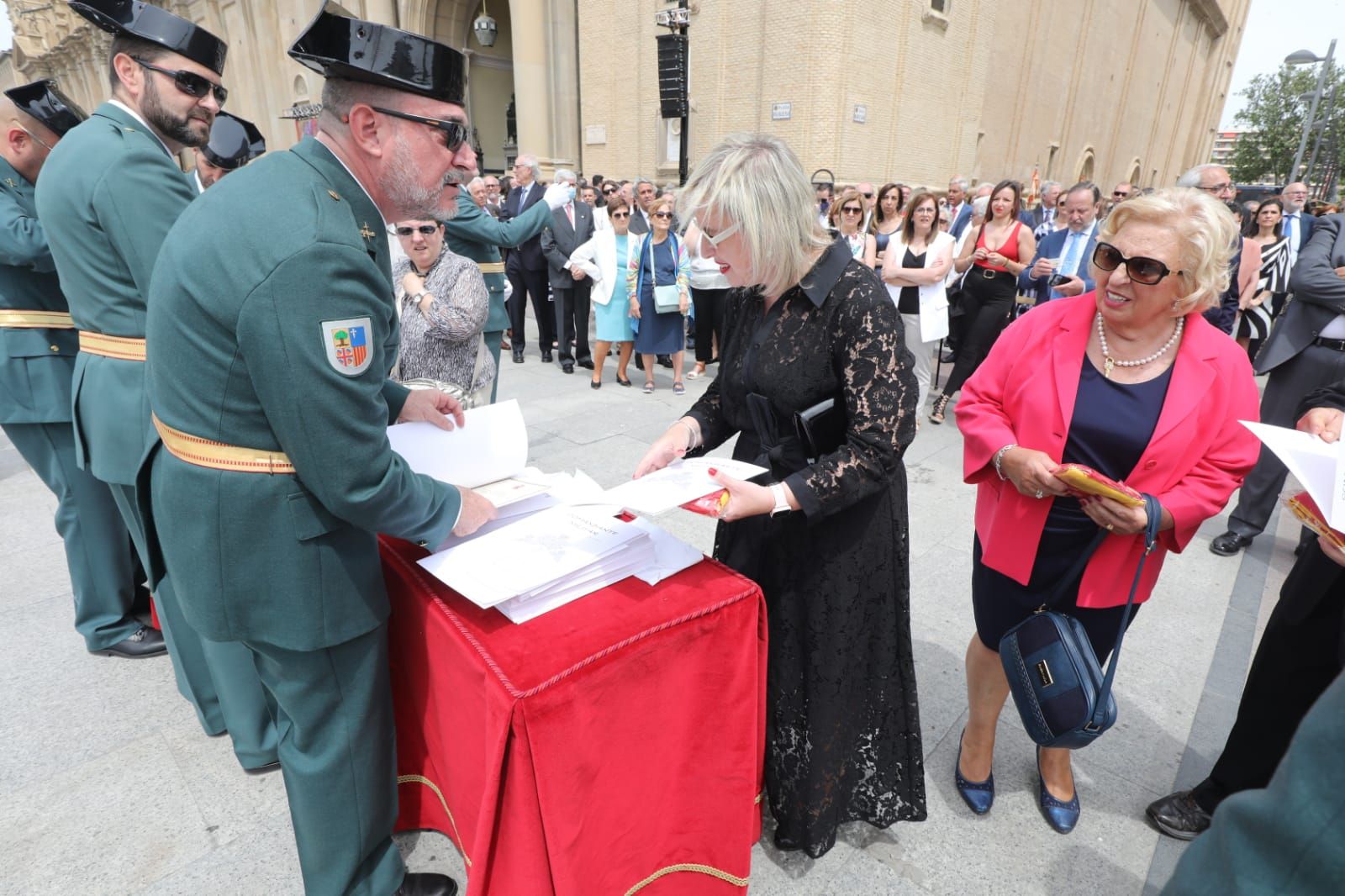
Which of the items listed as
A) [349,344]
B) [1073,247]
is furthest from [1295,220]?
[349,344]

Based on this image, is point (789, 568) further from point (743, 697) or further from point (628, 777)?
point (628, 777)

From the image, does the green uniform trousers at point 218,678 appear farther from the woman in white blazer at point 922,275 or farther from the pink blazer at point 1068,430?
A: the woman in white blazer at point 922,275

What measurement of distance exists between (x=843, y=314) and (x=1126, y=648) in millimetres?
2515

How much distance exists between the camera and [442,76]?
4.47 feet

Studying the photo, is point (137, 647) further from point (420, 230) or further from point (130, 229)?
point (420, 230)

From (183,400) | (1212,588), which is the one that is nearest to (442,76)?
(183,400)

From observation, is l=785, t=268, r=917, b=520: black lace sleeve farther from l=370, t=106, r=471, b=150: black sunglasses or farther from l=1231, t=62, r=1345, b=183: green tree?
l=1231, t=62, r=1345, b=183: green tree

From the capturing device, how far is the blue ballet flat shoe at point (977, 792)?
7.31ft

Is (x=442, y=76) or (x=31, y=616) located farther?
(x=31, y=616)

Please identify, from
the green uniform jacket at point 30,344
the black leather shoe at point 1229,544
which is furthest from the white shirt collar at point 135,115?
the black leather shoe at point 1229,544

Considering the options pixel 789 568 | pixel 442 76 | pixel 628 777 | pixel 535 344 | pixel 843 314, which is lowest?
pixel 535 344

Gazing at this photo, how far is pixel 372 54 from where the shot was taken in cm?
129

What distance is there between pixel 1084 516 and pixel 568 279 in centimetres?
650

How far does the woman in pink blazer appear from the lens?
1753 millimetres
